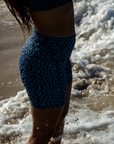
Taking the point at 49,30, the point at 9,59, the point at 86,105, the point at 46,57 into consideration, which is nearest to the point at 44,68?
the point at 46,57

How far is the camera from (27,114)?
258cm

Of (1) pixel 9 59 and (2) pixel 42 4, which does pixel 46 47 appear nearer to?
(2) pixel 42 4

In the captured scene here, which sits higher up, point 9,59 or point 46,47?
point 46,47

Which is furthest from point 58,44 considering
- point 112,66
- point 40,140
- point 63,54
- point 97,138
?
point 112,66

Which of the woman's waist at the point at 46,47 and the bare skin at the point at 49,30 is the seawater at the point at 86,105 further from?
the woman's waist at the point at 46,47

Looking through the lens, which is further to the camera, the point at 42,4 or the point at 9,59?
the point at 9,59

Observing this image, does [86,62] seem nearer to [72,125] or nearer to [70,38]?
[72,125]

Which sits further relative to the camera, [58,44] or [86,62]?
[86,62]

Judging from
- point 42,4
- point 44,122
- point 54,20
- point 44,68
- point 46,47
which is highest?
point 42,4

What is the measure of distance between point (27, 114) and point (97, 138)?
38.6 inches

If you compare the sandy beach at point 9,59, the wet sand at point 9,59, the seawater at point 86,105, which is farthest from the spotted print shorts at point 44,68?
the wet sand at point 9,59

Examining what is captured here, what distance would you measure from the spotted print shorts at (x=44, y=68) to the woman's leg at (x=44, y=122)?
0.12ft

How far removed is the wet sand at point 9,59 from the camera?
3021 mm

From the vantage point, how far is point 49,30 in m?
1.19
